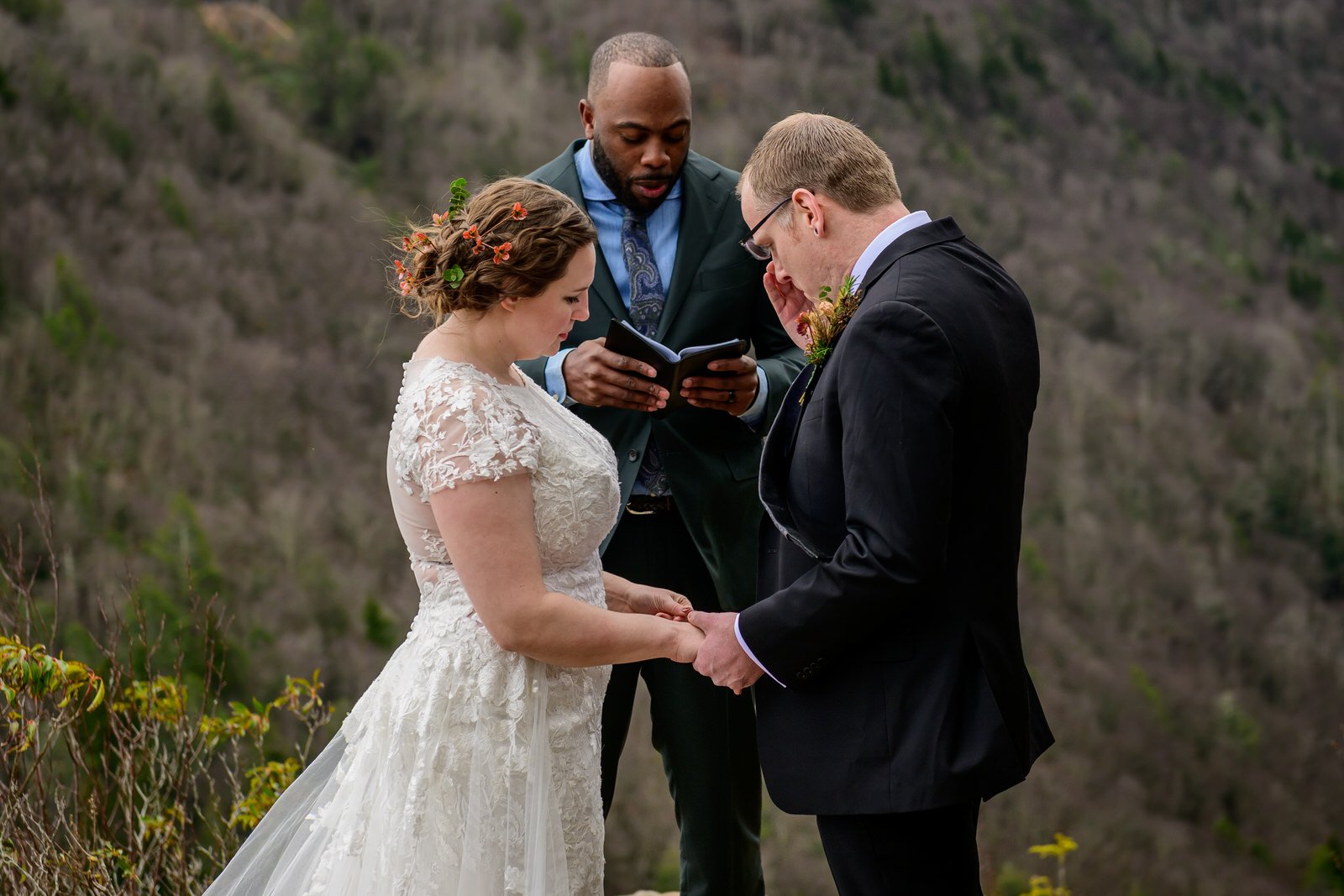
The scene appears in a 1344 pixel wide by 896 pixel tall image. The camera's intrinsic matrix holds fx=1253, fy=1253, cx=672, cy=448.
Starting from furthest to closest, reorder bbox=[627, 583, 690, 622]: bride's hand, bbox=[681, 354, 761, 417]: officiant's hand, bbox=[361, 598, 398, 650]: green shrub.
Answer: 1. bbox=[361, 598, 398, 650]: green shrub
2. bbox=[681, 354, 761, 417]: officiant's hand
3. bbox=[627, 583, 690, 622]: bride's hand

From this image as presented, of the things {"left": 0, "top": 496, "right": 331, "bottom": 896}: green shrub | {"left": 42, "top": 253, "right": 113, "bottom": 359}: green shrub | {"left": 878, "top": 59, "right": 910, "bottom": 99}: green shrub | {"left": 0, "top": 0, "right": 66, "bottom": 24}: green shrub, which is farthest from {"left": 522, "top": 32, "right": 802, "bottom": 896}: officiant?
{"left": 878, "top": 59, "right": 910, "bottom": 99}: green shrub

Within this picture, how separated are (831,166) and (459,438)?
737mm

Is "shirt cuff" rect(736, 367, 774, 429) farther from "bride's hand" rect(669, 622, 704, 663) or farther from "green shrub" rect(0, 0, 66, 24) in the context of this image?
"green shrub" rect(0, 0, 66, 24)

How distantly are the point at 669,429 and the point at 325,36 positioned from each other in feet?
39.7

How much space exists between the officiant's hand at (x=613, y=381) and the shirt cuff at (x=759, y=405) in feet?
0.90

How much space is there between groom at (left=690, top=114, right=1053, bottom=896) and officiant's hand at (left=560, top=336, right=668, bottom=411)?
0.59 metres

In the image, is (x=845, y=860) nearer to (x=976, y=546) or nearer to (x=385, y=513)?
(x=976, y=546)

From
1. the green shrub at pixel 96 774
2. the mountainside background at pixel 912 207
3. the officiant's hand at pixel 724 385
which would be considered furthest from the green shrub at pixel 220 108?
the officiant's hand at pixel 724 385

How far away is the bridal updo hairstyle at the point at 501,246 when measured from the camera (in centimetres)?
210

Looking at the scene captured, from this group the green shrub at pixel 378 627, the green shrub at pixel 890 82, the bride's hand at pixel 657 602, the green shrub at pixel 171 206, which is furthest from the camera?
the green shrub at pixel 890 82

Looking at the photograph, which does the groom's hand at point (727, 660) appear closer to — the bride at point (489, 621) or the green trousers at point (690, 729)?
the bride at point (489, 621)

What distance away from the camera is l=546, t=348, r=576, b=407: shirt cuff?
108 inches

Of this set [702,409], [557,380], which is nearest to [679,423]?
[702,409]

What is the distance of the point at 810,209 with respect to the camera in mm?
2035
